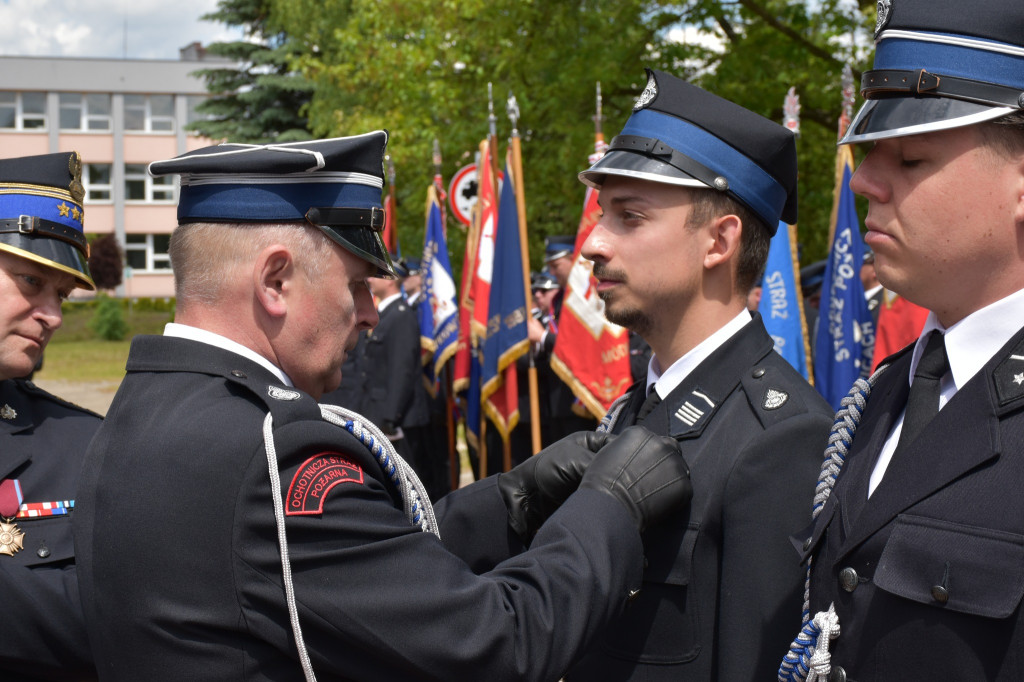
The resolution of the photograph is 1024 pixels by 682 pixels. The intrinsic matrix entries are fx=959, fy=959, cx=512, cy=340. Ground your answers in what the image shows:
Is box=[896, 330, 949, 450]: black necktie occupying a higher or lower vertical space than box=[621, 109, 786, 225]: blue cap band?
lower

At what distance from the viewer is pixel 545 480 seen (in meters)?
2.25

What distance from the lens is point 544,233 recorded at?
1463 centimetres

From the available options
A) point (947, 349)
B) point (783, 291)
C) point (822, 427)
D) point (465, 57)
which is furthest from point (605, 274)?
point (465, 57)

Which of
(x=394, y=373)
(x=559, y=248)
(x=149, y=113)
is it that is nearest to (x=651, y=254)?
(x=394, y=373)

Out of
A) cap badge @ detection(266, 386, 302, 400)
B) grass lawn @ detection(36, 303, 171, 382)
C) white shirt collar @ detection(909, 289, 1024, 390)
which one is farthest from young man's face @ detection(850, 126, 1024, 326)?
grass lawn @ detection(36, 303, 171, 382)

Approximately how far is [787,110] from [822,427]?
166 inches

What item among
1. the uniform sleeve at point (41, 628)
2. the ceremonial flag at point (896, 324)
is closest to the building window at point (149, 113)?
the ceremonial flag at point (896, 324)

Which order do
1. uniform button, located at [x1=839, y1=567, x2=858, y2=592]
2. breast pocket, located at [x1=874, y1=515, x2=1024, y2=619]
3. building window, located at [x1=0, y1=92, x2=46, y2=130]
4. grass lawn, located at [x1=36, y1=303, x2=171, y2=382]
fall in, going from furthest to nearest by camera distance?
building window, located at [x1=0, y1=92, x2=46, y2=130]
grass lawn, located at [x1=36, y1=303, x2=171, y2=382]
uniform button, located at [x1=839, y1=567, x2=858, y2=592]
breast pocket, located at [x1=874, y1=515, x2=1024, y2=619]

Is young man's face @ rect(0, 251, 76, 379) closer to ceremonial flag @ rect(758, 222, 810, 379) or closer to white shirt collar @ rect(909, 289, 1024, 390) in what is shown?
white shirt collar @ rect(909, 289, 1024, 390)

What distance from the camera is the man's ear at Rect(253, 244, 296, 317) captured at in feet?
6.25

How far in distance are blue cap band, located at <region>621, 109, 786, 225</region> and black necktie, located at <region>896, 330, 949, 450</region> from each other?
740 millimetres

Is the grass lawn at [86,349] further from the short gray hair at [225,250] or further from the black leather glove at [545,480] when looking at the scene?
the short gray hair at [225,250]

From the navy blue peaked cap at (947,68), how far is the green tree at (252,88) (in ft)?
79.4

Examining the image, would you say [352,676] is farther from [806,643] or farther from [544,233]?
[544,233]
